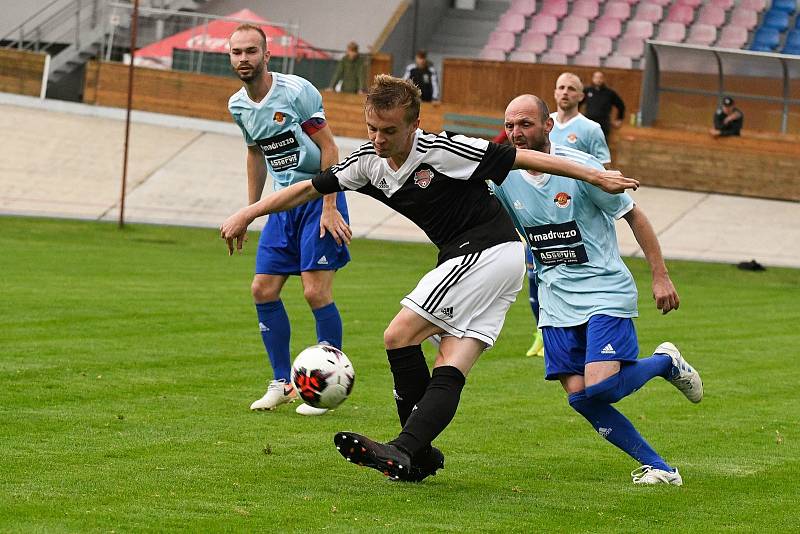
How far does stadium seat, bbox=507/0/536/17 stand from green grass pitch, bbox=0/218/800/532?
22.5 meters

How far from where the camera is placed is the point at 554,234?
712cm

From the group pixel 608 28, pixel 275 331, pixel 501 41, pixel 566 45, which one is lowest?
pixel 501 41

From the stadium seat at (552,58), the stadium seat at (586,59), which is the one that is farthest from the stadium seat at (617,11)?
the stadium seat at (552,58)

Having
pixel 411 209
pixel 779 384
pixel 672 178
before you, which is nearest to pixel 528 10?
pixel 672 178

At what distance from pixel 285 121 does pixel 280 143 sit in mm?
157

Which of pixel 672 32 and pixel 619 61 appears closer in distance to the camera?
pixel 619 61

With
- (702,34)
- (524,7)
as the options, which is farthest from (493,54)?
(702,34)

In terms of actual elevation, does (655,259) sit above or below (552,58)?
above

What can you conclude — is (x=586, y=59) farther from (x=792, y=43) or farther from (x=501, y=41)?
(x=792, y=43)

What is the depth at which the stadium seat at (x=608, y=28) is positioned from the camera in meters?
35.7

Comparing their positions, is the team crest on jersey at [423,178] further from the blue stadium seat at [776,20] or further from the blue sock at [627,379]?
the blue stadium seat at [776,20]

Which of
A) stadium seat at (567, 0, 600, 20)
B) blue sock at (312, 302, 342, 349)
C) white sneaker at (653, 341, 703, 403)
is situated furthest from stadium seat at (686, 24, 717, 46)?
white sneaker at (653, 341, 703, 403)

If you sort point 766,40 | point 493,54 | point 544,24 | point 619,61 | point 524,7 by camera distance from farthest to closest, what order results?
1. point 524,7
2. point 544,24
3. point 493,54
4. point 619,61
5. point 766,40

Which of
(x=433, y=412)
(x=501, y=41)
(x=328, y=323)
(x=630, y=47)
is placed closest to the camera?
(x=433, y=412)
